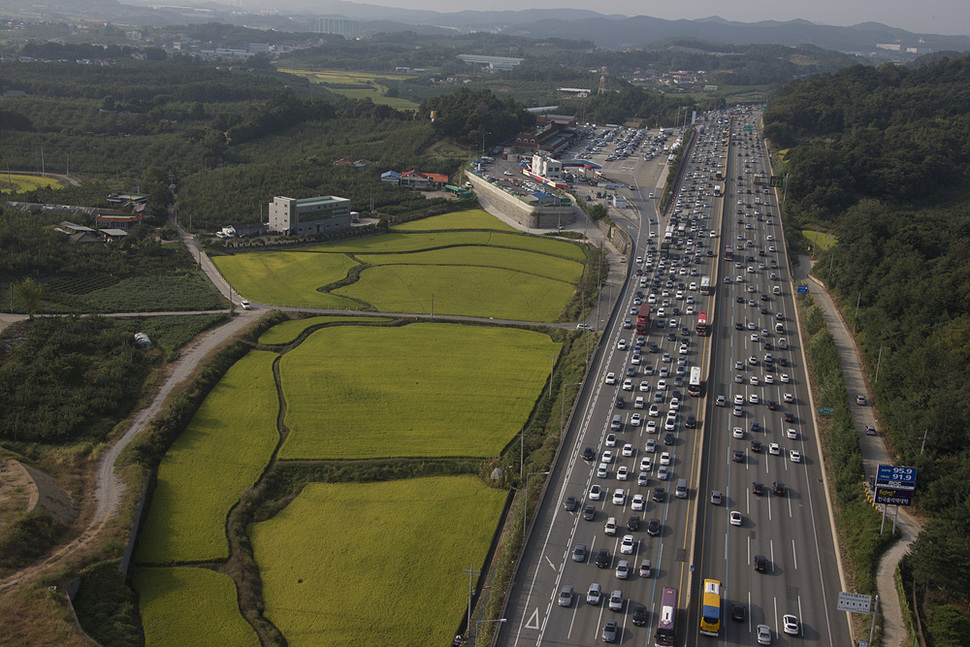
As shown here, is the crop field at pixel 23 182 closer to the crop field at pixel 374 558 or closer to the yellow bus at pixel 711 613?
the crop field at pixel 374 558

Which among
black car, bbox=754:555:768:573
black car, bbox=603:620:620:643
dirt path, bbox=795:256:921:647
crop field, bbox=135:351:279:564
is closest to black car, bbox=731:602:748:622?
black car, bbox=754:555:768:573

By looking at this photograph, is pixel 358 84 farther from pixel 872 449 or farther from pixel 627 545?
pixel 627 545

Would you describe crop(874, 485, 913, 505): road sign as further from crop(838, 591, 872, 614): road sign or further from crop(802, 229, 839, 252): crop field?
crop(802, 229, 839, 252): crop field

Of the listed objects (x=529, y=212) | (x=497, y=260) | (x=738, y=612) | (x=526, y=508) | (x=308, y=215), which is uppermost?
(x=529, y=212)

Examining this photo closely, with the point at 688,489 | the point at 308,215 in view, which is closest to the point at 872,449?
the point at 688,489

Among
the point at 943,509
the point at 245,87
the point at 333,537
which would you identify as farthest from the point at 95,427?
the point at 245,87

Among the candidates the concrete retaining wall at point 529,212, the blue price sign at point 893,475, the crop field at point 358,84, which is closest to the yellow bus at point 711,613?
the blue price sign at point 893,475
